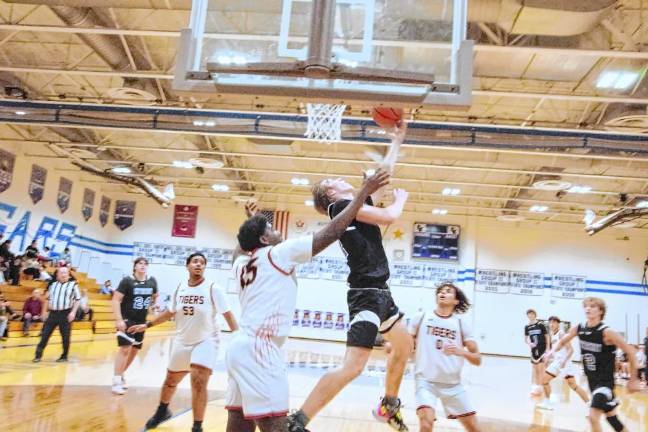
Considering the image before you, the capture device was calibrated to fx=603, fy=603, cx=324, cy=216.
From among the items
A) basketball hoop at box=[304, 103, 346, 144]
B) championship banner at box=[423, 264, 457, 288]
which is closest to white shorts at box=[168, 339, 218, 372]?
basketball hoop at box=[304, 103, 346, 144]

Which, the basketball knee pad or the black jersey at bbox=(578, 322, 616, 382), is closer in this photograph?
the basketball knee pad

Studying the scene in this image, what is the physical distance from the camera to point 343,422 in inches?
289

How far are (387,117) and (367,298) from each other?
4.17 ft

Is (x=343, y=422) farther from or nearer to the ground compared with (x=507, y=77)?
nearer to the ground

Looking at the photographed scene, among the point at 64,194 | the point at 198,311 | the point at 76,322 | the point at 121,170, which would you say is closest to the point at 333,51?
the point at 198,311

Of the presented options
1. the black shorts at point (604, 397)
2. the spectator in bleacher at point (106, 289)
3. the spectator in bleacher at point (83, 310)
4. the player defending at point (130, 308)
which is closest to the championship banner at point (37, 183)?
the spectator in bleacher at point (106, 289)

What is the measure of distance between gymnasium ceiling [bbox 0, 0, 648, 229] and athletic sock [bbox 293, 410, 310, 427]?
385cm

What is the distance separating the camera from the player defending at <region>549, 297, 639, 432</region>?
6.08m

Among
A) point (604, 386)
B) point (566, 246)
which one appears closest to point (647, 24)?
point (604, 386)

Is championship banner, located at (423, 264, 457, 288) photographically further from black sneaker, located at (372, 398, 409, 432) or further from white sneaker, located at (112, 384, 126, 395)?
black sneaker, located at (372, 398, 409, 432)

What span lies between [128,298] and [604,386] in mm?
6131

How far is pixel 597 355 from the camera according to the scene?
638 centimetres

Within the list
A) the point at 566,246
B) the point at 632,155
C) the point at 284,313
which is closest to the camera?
the point at 284,313

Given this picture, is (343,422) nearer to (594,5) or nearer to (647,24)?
(594,5)
